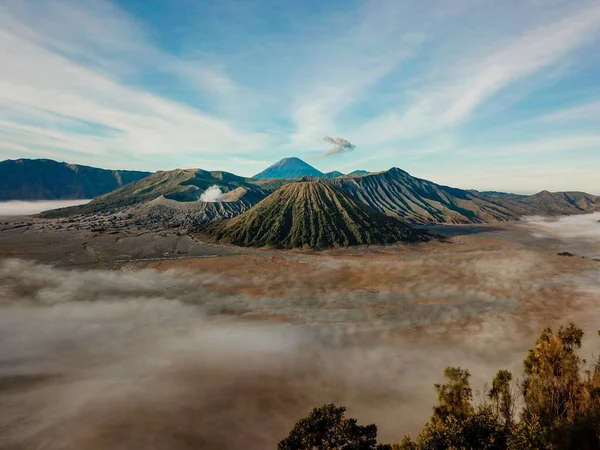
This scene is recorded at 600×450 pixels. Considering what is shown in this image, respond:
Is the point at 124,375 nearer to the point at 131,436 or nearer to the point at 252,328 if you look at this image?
the point at 131,436

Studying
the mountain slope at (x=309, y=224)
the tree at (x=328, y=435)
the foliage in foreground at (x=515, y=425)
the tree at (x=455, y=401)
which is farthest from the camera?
the mountain slope at (x=309, y=224)

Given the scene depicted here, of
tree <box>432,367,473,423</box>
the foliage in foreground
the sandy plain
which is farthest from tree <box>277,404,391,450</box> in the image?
the sandy plain

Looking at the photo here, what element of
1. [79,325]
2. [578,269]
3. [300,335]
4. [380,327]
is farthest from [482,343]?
[578,269]

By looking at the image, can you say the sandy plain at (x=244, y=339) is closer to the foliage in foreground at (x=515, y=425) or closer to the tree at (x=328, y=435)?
the foliage in foreground at (x=515, y=425)

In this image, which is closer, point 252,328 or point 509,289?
point 252,328

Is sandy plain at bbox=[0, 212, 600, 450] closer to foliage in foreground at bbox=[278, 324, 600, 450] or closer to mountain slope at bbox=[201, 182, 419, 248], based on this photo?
foliage in foreground at bbox=[278, 324, 600, 450]

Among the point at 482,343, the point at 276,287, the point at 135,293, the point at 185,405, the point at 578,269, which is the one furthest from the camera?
the point at 578,269

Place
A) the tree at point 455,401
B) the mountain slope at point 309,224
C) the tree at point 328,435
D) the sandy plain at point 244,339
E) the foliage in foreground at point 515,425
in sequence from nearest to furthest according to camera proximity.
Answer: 1. the foliage in foreground at point 515,425
2. the tree at point 328,435
3. the tree at point 455,401
4. the sandy plain at point 244,339
5. the mountain slope at point 309,224

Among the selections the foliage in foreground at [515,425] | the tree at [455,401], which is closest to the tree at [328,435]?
the foliage in foreground at [515,425]
